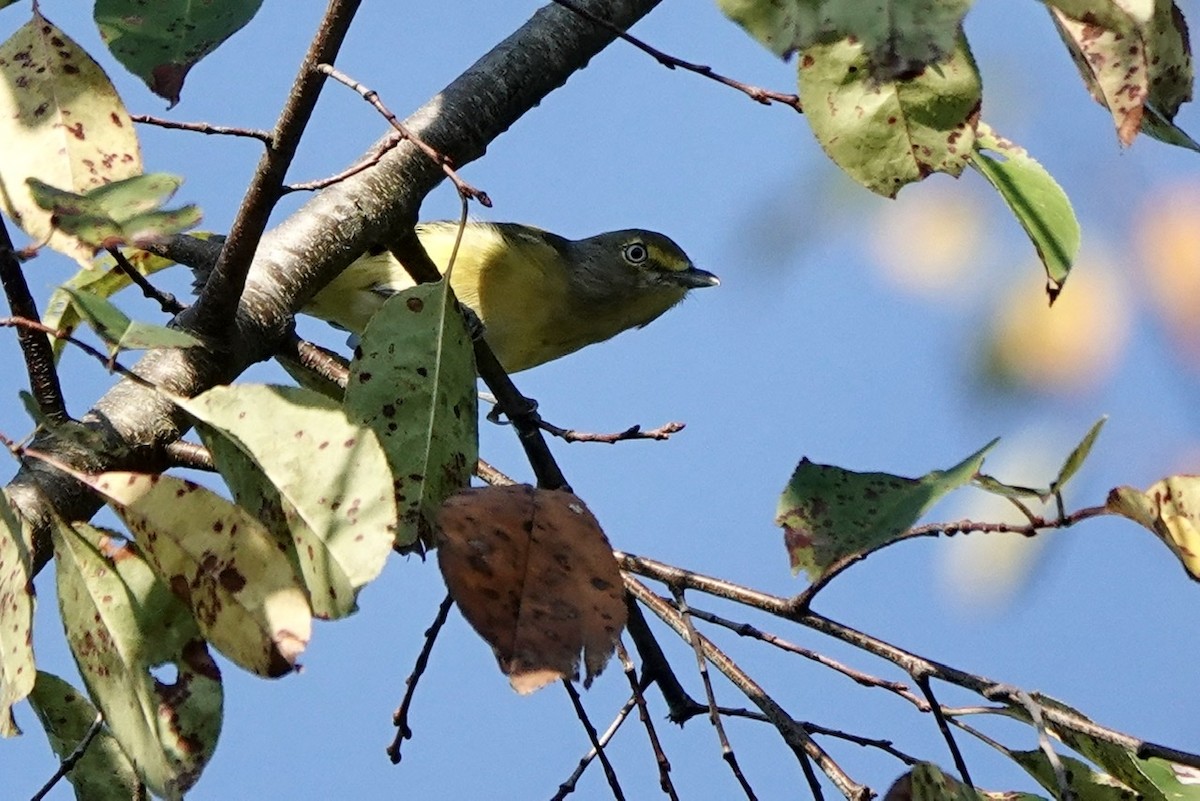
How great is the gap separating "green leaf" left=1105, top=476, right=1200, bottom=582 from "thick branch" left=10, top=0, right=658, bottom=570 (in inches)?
46.8

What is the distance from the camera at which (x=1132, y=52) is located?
1412 mm

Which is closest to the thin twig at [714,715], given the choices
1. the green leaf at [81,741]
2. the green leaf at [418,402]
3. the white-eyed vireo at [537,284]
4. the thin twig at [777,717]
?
the thin twig at [777,717]

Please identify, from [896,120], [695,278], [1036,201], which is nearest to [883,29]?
[896,120]

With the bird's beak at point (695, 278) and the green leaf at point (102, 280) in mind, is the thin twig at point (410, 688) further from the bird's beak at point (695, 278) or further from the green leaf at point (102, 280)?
the bird's beak at point (695, 278)

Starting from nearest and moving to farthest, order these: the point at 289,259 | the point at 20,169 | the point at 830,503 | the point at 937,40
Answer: the point at 937,40 < the point at 20,169 < the point at 830,503 < the point at 289,259

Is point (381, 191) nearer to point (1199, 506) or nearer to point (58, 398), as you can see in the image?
point (58, 398)

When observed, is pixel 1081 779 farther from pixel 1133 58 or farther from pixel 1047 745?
pixel 1133 58

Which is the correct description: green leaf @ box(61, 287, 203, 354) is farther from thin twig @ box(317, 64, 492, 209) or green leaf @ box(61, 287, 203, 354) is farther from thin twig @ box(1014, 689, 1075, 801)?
thin twig @ box(1014, 689, 1075, 801)

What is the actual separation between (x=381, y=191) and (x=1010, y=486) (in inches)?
44.5

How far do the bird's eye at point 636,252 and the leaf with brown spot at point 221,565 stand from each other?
151 inches

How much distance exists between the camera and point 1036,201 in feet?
5.59

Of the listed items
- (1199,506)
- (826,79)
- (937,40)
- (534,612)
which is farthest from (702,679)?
(937,40)

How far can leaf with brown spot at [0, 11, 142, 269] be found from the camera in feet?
5.23

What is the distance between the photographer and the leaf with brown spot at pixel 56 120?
1.59 m
